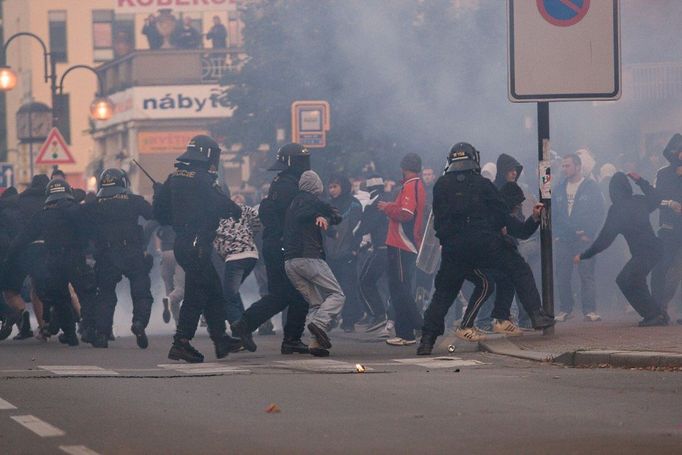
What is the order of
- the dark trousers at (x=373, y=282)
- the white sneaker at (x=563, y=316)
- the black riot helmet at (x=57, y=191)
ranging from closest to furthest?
1. the black riot helmet at (x=57, y=191)
2. the dark trousers at (x=373, y=282)
3. the white sneaker at (x=563, y=316)

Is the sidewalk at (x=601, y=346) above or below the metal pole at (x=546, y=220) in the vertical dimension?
below

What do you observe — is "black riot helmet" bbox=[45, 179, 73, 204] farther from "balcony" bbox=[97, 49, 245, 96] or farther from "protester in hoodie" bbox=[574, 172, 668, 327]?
"balcony" bbox=[97, 49, 245, 96]

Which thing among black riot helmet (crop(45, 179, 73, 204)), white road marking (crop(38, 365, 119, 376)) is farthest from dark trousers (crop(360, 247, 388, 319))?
white road marking (crop(38, 365, 119, 376))

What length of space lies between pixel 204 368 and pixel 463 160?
2.58 m

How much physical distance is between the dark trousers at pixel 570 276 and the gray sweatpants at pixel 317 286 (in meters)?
4.84

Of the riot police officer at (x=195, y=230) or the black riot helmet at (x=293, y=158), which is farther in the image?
the black riot helmet at (x=293, y=158)

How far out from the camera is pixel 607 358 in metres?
11.2

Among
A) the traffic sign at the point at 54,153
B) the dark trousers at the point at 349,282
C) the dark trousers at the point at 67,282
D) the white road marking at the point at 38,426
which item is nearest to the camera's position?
the white road marking at the point at 38,426

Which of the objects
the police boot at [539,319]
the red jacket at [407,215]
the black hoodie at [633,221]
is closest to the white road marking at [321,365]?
the police boot at [539,319]

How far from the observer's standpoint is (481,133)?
1006 inches

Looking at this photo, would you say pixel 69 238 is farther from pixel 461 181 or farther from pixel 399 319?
pixel 461 181

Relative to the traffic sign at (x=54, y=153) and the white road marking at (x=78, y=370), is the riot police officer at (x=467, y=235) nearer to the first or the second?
the white road marking at (x=78, y=370)

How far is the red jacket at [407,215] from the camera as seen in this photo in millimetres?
14750

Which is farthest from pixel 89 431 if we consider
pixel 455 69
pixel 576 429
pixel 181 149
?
pixel 181 149
